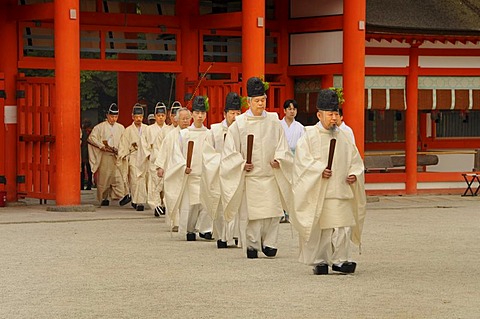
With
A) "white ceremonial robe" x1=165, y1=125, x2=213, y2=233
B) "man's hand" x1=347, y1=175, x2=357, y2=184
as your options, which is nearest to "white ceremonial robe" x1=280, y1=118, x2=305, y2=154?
"white ceremonial robe" x1=165, y1=125, x2=213, y2=233

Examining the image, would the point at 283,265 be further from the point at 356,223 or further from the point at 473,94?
the point at 473,94

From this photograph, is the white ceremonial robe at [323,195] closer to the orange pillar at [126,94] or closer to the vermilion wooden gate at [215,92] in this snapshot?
the vermilion wooden gate at [215,92]

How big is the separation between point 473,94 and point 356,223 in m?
12.2

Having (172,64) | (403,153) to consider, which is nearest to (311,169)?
(172,64)

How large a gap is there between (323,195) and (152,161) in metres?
8.51

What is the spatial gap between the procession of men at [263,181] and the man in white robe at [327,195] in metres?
0.01

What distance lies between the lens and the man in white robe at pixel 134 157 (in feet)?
67.7

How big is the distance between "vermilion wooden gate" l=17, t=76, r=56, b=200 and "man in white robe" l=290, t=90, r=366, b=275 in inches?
342

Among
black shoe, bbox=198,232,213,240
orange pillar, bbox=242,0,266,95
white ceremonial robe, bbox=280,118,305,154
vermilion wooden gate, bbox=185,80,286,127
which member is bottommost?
black shoe, bbox=198,232,213,240

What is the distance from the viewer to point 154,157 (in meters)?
19.9

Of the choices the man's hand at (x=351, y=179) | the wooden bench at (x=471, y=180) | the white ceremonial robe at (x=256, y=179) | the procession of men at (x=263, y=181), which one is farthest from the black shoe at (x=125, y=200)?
the man's hand at (x=351, y=179)

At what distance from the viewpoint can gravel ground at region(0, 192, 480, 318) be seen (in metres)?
9.67

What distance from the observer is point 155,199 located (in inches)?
763

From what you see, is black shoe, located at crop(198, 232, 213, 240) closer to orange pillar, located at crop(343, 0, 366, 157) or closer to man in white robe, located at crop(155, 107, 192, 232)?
man in white robe, located at crop(155, 107, 192, 232)
